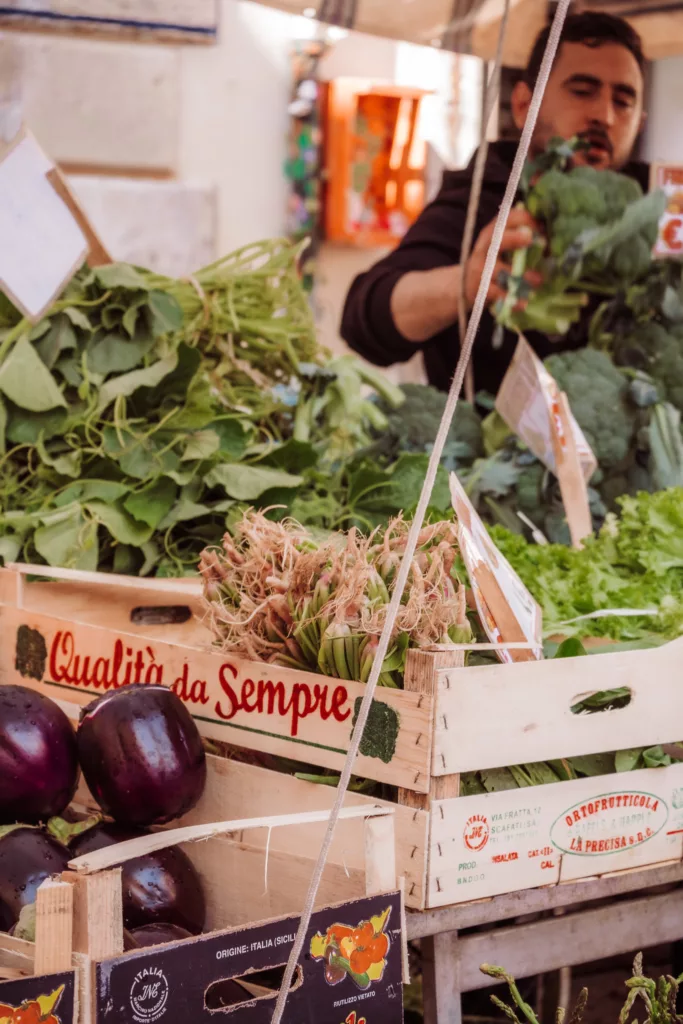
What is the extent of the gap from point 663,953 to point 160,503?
152 cm

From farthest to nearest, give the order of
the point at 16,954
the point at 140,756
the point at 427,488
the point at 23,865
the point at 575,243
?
the point at 575,243 < the point at 140,756 < the point at 23,865 < the point at 16,954 < the point at 427,488

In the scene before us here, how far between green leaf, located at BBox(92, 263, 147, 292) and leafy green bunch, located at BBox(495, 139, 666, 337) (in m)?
0.93

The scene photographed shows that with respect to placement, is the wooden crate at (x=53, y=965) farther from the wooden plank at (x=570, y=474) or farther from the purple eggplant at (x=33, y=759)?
the wooden plank at (x=570, y=474)

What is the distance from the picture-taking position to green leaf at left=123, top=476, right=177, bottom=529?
6.48 feet

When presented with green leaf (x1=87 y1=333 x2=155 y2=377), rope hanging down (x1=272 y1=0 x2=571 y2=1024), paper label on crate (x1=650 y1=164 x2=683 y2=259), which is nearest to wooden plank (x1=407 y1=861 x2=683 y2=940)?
rope hanging down (x1=272 y1=0 x2=571 y2=1024)

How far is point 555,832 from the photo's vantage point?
1.46 meters

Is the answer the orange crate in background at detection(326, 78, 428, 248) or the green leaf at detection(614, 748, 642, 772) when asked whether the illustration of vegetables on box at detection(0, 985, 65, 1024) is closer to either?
the green leaf at detection(614, 748, 642, 772)

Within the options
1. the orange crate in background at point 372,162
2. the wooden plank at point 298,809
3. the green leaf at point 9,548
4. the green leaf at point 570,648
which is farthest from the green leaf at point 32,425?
the orange crate in background at point 372,162

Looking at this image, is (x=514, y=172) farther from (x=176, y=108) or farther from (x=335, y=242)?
(x=335, y=242)

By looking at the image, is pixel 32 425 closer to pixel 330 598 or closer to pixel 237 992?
pixel 330 598

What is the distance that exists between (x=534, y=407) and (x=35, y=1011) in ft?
4.59

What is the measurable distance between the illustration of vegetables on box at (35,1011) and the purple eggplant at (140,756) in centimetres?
41

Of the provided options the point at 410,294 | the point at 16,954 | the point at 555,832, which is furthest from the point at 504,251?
the point at 16,954

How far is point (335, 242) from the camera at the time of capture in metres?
6.53
